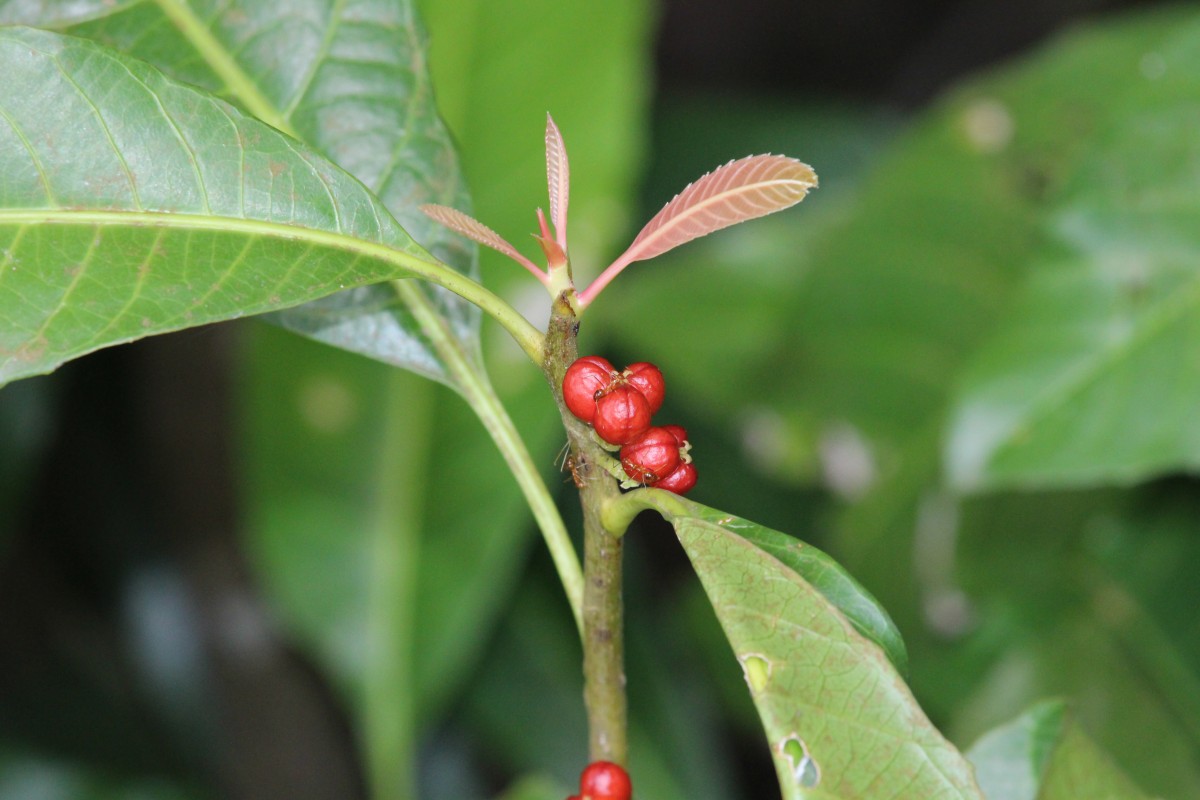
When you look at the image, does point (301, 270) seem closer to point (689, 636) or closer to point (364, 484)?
point (364, 484)

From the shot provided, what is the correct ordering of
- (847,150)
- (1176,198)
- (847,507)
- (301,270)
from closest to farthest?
(301,270), (1176,198), (847,507), (847,150)

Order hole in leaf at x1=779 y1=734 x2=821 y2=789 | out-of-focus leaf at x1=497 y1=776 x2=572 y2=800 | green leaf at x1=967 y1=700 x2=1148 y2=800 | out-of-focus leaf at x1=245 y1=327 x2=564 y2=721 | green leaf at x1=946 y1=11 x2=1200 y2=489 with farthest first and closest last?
out-of-focus leaf at x1=245 y1=327 x2=564 y2=721, green leaf at x1=946 y1=11 x2=1200 y2=489, out-of-focus leaf at x1=497 y1=776 x2=572 y2=800, green leaf at x1=967 y1=700 x2=1148 y2=800, hole in leaf at x1=779 y1=734 x2=821 y2=789

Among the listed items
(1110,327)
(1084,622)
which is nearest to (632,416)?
(1110,327)

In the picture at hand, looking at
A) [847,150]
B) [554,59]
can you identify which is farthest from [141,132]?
[847,150]

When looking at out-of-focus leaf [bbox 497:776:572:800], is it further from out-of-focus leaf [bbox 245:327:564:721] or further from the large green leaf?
out-of-focus leaf [bbox 245:327:564:721]

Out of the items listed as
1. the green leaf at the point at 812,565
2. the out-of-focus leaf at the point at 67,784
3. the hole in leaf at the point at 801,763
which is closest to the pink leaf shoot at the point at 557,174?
the green leaf at the point at 812,565

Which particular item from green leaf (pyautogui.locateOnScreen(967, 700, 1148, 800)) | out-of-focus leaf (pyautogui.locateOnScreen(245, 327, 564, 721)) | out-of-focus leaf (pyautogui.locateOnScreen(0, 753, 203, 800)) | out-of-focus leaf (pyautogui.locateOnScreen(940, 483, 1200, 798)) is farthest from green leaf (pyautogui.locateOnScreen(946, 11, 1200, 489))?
out-of-focus leaf (pyautogui.locateOnScreen(0, 753, 203, 800))

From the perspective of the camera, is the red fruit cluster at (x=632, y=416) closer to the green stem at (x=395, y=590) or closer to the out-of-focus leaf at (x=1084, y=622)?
the out-of-focus leaf at (x=1084, y=622)

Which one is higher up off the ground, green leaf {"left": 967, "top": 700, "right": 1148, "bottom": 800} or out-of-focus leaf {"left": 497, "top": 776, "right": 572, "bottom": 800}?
green leaf {"left": 967, "top": 700, "right": 1148, "bottom": 800}

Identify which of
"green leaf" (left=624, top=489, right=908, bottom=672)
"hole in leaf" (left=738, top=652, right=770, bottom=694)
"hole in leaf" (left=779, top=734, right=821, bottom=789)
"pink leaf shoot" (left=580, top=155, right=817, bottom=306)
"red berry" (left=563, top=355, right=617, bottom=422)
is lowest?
"hole in leaf" (left=779, top=734, right=821, bottom=789)
